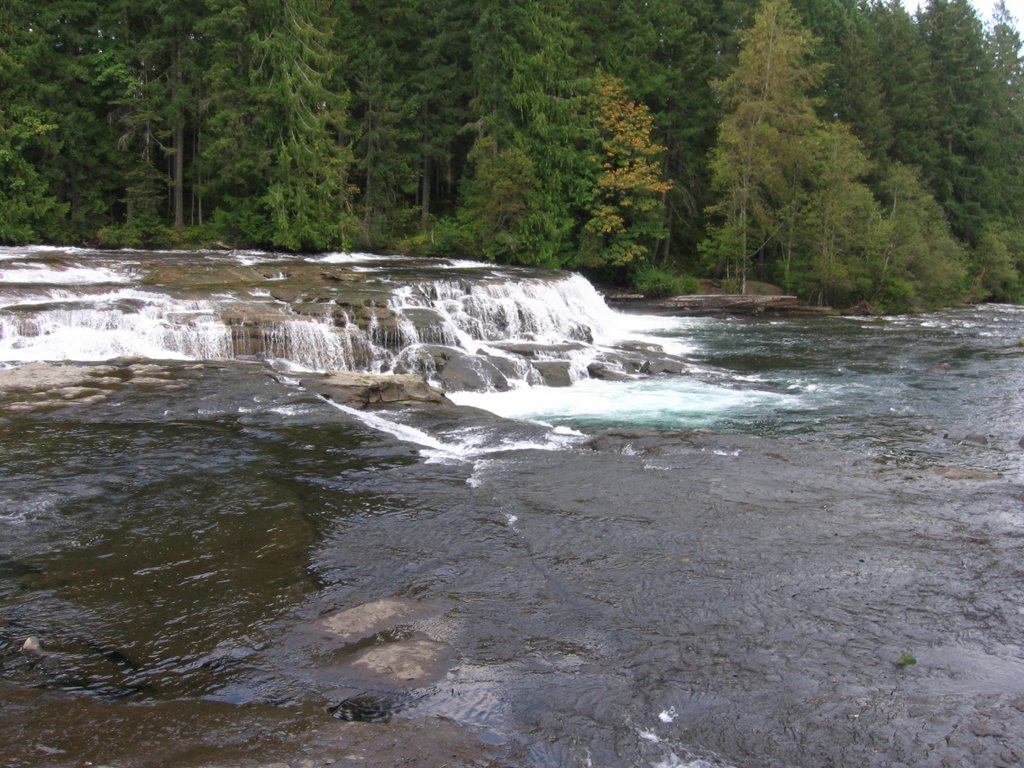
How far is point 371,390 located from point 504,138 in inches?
904

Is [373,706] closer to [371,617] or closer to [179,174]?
[371,617]

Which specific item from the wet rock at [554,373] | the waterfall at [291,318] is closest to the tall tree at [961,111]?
the waterfall at [291,318]

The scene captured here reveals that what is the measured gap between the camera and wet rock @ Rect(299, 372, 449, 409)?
12.2 metres

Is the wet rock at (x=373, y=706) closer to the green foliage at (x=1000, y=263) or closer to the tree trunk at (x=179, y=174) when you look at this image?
the tree trunk at (x=179, y=174)

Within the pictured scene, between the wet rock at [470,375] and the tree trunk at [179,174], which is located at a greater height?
the tree trunk at [179,174]

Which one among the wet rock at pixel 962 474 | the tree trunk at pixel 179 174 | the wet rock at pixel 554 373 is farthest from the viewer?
the tree trunk at pixel 179 174

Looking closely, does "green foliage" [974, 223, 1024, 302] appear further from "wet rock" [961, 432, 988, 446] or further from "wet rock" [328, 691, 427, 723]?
"wet rock" [328, 691, 427, 723]

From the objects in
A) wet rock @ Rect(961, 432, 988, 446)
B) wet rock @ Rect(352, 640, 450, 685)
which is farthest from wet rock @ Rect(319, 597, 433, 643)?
wet rock @ Rect(961, 432, 988, 446)

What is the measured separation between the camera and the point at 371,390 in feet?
40.8

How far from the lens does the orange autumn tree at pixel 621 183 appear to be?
33.3 metres

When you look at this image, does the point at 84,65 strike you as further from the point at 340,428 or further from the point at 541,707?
the point at 541,707

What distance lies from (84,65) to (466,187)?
15.5 metres

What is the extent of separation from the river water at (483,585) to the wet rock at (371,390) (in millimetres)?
657

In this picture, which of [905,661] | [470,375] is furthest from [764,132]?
[905,661]
